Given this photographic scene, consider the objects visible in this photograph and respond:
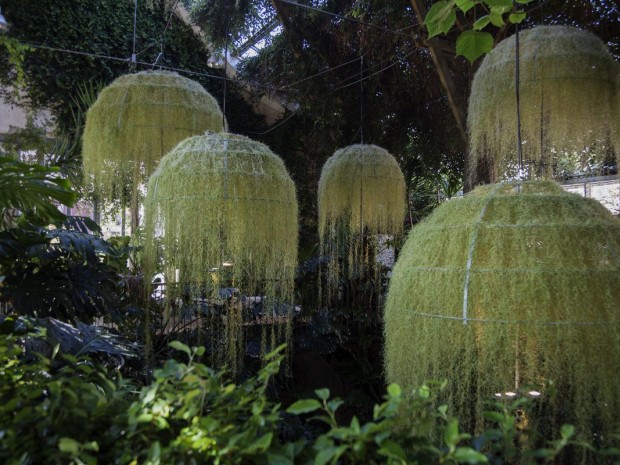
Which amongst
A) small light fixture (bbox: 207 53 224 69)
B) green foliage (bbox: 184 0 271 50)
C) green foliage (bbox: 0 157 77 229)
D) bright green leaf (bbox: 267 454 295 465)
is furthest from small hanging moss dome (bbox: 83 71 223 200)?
small light fixture (bbox: 207 53 224 69)

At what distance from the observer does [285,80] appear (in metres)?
5.45

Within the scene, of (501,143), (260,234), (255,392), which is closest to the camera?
(255,392)

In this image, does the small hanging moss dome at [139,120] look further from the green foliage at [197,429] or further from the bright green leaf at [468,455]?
the bright green leaf at [468,455]

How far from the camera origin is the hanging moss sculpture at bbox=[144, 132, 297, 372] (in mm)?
1981

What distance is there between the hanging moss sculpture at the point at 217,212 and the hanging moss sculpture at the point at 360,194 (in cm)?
123

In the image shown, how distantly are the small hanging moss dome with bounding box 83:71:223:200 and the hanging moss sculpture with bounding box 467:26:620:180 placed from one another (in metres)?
1.44

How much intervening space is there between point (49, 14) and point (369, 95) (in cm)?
322

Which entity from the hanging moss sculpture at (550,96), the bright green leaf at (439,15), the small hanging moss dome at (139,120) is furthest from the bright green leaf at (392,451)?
the small hanging moss dome at (139,120)

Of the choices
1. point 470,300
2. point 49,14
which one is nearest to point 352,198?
point 470,300

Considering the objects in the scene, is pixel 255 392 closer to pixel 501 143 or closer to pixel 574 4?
pixel 501 143

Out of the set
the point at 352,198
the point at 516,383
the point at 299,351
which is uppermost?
the point at 352,198

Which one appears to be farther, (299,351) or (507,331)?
(299,351)

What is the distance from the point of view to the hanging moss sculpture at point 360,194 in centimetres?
334

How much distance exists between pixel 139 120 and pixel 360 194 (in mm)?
1473
